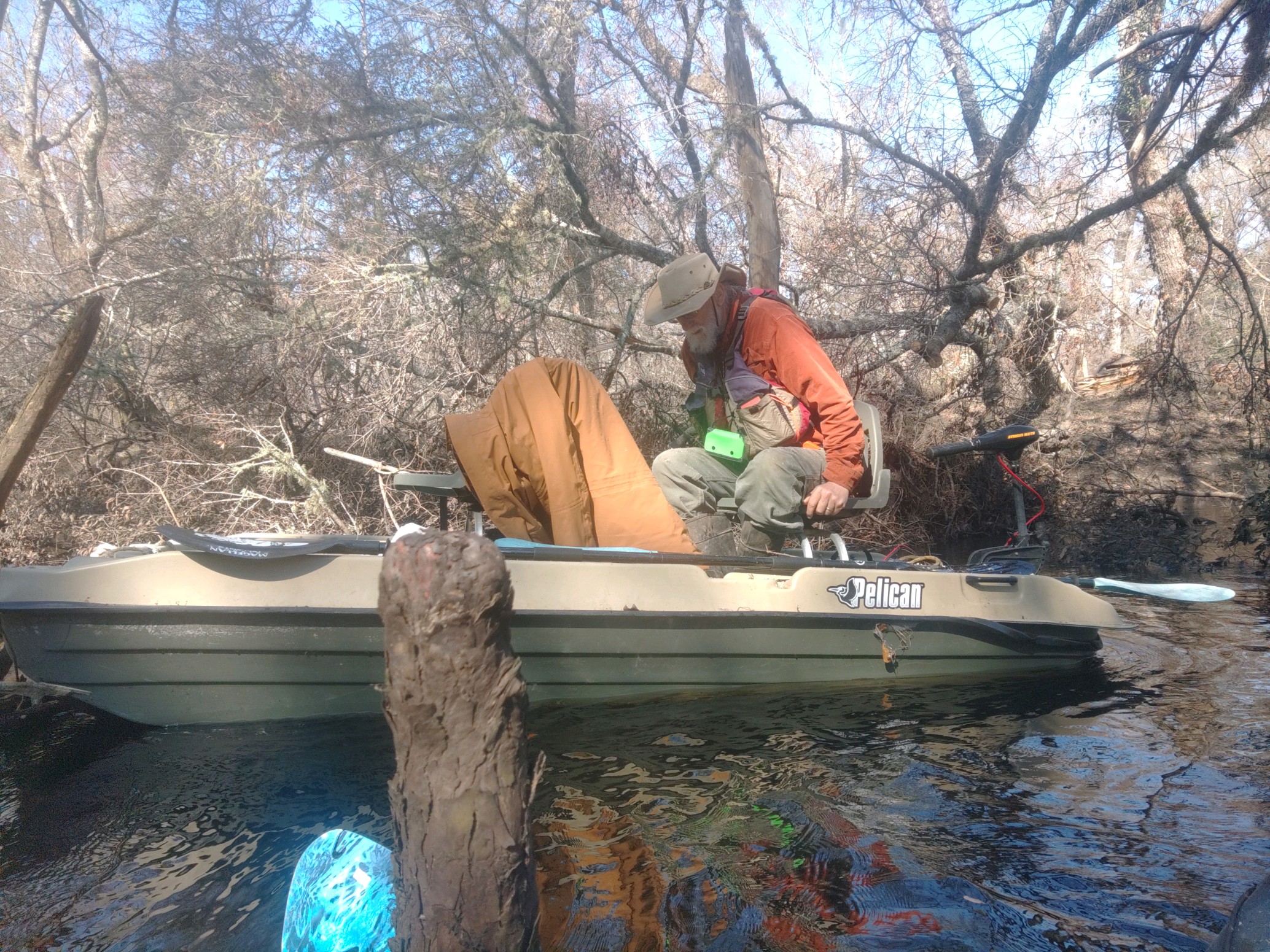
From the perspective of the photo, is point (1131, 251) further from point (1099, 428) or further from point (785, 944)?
point (785, 944)

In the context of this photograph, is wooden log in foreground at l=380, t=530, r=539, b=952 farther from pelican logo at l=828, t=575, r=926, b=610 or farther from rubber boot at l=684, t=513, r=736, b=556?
rubber boot at l=684, t=513, r=736, b=556

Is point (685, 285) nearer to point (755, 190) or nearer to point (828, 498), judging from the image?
point (828, 498)

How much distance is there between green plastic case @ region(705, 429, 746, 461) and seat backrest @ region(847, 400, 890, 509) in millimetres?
552

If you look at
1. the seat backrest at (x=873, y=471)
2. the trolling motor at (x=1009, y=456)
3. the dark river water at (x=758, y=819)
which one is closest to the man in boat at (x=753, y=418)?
the seat backrest at (x=873, y=471)

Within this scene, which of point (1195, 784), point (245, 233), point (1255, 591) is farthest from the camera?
point (245, 233)

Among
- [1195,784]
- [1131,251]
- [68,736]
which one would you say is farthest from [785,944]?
[1131,251]

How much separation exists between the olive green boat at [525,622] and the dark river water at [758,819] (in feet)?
0.51

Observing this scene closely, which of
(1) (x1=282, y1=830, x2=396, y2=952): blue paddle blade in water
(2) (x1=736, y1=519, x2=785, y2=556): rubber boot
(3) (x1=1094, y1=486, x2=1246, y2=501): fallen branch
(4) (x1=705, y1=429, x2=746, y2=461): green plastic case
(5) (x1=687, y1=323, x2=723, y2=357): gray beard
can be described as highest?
(5) (x1=687, y1=323, x2=723, y2=357): gray beard

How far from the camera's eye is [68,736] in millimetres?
3633

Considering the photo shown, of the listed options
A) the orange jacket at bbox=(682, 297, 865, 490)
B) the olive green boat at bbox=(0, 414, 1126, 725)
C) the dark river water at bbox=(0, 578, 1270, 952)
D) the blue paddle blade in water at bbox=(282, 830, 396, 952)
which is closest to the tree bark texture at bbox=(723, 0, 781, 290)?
the orange jacket at bbox=(682, 297, 865, 490)

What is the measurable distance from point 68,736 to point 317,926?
7.95 ft

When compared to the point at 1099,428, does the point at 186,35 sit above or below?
above

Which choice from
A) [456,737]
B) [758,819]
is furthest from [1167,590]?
[456,737]

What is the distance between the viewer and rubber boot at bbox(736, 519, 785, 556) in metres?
4.16
